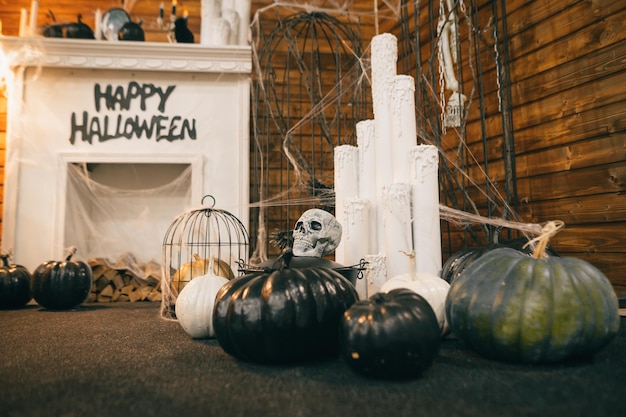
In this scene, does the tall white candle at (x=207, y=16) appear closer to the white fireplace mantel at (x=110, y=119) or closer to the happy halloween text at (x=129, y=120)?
the white fireplace mantel at (x=110, y=119)

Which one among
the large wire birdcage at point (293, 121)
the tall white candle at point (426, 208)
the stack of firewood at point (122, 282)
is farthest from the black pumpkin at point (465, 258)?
the stack of firewood at point (122, 282)

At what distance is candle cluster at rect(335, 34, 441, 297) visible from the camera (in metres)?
1.72

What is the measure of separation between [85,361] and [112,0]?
3.52 metres

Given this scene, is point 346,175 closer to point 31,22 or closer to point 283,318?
point 283,318

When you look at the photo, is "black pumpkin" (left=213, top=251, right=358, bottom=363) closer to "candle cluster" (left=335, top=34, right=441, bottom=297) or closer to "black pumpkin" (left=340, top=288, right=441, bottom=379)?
"black pumpkin" (left=340, top=288, right=441, bottom=379)

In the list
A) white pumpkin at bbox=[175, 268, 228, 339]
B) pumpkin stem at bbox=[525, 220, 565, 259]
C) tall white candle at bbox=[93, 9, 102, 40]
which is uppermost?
tall white candle at bbox=[93, 9, 102, 40]

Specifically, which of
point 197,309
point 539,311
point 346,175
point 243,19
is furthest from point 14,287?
point 539,311

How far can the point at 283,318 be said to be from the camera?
43.5 inches

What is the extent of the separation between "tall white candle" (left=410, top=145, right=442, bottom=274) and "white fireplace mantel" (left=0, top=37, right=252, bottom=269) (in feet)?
5.38

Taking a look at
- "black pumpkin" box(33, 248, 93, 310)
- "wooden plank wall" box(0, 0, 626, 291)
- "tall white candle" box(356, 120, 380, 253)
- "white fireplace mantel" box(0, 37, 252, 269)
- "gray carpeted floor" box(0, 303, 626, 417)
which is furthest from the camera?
"white fireplace mantel" box(0, 37, 252, 269)

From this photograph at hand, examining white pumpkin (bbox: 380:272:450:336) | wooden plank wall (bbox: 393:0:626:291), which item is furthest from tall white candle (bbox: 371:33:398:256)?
wooden plank wall (bbox: 393:0:626:291)

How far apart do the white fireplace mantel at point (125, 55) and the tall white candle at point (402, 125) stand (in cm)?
177

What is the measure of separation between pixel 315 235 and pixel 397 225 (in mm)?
353

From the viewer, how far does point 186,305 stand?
1601 millimetres
